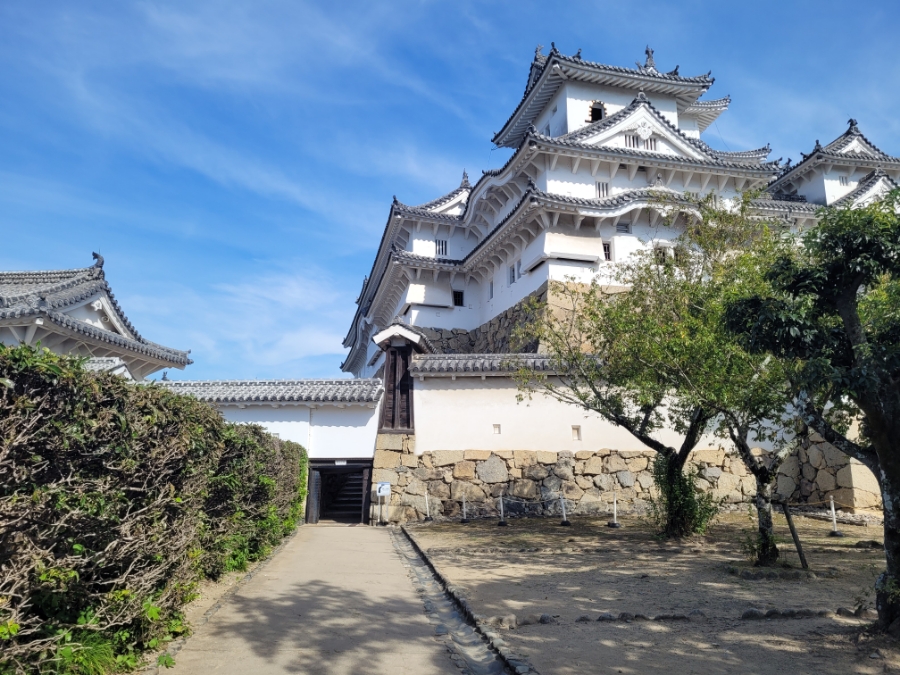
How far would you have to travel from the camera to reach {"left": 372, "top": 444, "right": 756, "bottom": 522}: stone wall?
1620cm

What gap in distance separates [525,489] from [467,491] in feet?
5.04

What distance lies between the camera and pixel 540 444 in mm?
16672

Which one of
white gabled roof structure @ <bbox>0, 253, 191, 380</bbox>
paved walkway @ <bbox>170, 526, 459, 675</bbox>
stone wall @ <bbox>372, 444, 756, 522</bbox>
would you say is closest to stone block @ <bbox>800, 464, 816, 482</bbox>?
stone wall @ <bbox>372, 444, 756, 522</bbox>

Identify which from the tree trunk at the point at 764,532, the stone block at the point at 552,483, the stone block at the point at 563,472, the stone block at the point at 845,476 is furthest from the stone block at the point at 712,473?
the tree trunk at the point at 764,532

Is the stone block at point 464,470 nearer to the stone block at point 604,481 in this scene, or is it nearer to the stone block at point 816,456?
the stone block at point 604,481

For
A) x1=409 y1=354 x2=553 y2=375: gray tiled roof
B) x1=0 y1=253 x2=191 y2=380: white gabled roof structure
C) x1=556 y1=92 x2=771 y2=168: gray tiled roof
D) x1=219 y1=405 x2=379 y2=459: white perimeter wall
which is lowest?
x1=219 y1=405 x2=379 y2=459: white perimeter wall

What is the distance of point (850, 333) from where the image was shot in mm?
6027

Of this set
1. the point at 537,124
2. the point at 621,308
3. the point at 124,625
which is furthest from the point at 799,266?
the point at 537,124

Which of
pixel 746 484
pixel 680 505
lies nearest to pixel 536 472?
pixel 680 505

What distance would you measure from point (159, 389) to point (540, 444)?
12.8 m

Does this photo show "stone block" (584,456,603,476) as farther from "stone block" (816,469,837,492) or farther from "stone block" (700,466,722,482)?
"stone block" (816,469,837,492)

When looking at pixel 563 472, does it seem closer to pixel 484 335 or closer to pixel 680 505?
pixel 680 505

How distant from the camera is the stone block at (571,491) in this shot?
16.3m

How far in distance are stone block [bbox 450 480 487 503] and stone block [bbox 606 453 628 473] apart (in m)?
3.45
